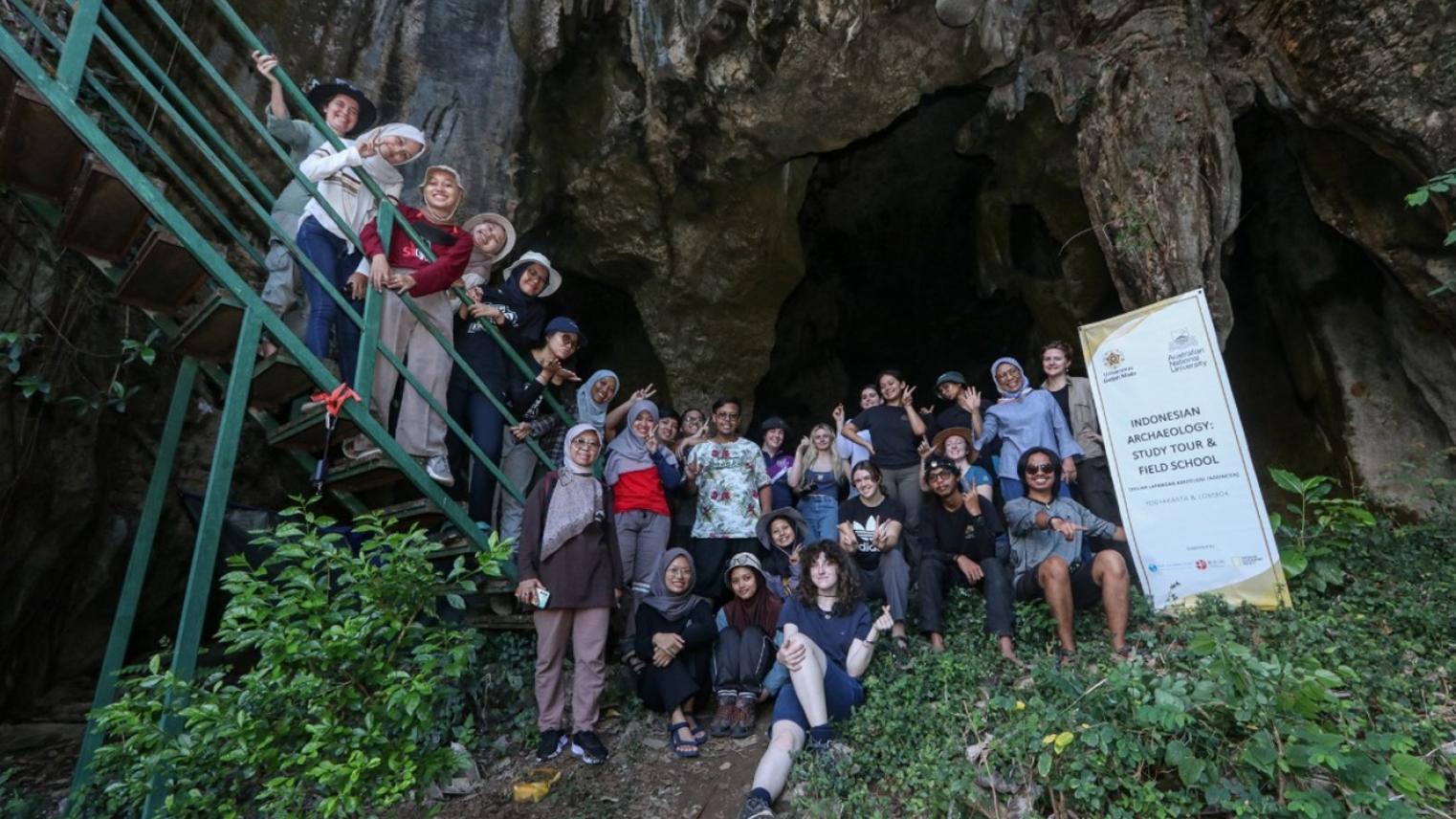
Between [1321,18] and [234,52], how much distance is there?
28.6 feet

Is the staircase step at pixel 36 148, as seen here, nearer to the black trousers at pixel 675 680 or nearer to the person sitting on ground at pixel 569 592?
the person sitting on ground at pixel 569 592

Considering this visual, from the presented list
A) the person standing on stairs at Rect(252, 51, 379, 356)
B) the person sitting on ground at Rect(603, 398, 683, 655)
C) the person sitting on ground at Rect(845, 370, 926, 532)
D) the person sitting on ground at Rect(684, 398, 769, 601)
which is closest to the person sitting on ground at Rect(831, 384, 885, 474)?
the person sitting on ground at Rect(845, 370, 926, 532)

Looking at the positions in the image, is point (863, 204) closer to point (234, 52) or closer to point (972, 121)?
point (972, 121)

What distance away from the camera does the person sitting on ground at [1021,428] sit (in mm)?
5555

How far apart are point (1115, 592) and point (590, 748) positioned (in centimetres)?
315

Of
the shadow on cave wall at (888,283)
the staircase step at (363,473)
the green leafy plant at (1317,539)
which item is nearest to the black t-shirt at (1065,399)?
the green leafy plant at (1317,539)

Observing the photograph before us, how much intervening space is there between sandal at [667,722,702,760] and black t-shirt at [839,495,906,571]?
1586 millimetres

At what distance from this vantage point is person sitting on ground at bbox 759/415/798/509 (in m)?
6.12

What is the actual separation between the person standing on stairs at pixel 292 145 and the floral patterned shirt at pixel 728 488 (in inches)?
117

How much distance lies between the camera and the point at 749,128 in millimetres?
7457

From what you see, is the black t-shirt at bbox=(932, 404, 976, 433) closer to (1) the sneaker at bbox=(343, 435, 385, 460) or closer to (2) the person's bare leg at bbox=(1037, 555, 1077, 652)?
(2) the person's bare leg at bbox=(1037, 555, 1077, 652)

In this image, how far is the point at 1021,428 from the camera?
223 inches

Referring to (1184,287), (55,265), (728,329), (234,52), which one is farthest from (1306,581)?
(234,52)

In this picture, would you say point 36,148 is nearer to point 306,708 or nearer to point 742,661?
point 306,708
